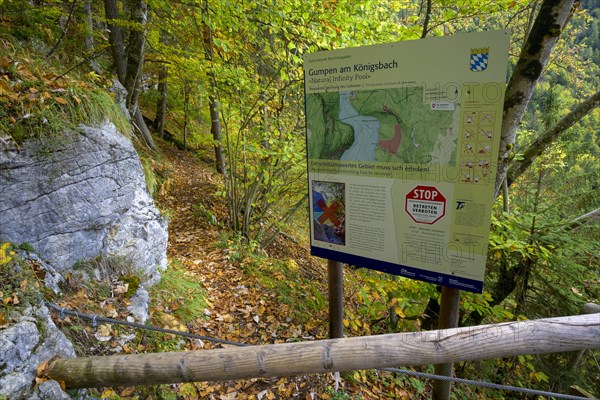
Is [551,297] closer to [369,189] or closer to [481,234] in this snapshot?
[481,234]

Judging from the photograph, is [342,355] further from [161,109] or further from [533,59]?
[161,109]

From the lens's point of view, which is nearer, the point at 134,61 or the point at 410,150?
the point at 410,150

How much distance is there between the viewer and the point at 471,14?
421cm

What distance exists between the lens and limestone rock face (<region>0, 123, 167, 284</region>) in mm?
3041

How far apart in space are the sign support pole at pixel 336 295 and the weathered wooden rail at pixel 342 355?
3.29 feet

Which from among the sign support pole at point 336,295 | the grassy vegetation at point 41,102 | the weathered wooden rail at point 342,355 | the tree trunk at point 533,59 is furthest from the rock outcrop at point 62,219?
the tree trunk at point 533,59

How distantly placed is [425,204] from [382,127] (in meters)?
0.66

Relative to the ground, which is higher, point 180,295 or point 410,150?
point 410,150

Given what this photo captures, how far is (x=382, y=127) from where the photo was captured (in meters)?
2.38

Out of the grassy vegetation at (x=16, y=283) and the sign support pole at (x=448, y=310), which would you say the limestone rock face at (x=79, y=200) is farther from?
the sign support pole at (x=448, y=310)

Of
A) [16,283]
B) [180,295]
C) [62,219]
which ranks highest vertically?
[62,219]

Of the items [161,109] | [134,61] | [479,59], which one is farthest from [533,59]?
[161,109]

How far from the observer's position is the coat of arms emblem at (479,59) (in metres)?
1.94

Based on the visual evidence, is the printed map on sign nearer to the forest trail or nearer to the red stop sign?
the red stop sign
